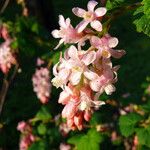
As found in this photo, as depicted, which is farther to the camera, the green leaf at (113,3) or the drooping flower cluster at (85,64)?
the green leaf at (113,3)

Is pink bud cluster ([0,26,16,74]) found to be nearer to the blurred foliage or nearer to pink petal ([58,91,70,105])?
the blurred foliage

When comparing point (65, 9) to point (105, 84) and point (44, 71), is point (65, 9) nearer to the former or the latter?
point (44, 71)

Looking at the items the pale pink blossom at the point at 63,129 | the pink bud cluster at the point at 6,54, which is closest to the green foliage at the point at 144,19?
the pink bud cluster at the point at 6,54

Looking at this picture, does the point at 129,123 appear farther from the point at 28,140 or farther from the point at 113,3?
the point at 113,3

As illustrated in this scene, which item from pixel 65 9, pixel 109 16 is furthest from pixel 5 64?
pixel 65 9

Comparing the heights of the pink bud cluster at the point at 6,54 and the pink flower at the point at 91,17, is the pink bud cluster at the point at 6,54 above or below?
below

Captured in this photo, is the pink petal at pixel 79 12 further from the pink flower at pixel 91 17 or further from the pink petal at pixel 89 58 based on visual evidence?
the pink petal at pixel 89 58
